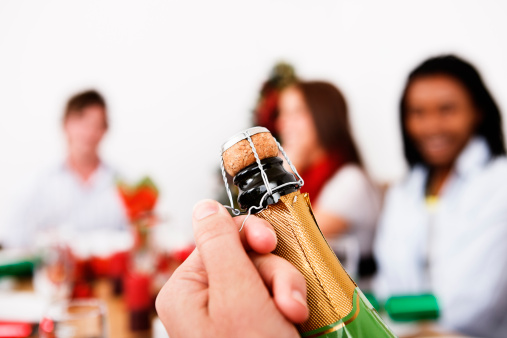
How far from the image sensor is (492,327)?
1216mm

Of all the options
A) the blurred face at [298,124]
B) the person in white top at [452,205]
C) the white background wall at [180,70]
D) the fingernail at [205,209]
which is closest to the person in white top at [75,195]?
the white background wall at [180,70]

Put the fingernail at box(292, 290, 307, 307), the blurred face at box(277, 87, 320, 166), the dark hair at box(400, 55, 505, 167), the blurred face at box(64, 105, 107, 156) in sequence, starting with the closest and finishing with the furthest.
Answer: the fingernail at box(292, 290, 307, 307)
the dark hair at box(400, 55, 505, 167)
the blurred face at box(277, 87, 320, 166)
the blurred face at box(64, 105, 107, 156)

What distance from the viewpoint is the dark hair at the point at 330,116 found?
166 cm

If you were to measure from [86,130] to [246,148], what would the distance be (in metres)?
2.77

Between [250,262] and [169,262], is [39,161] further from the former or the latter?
[250,262]

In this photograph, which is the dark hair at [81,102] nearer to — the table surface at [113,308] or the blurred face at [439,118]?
the table surface at [113,308]

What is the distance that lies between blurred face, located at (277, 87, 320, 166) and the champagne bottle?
56.3 inches

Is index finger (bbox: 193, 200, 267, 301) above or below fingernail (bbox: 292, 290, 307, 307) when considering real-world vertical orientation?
above

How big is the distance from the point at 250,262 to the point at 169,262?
0.73m

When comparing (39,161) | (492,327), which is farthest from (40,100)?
(492,327)

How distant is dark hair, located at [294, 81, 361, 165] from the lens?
166 cm

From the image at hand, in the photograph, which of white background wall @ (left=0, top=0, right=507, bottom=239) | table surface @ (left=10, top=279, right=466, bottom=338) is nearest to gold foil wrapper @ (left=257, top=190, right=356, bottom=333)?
table surface @ (left=10, top=279, right=466, bottom=338)

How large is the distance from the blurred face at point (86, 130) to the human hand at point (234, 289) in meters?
2.74

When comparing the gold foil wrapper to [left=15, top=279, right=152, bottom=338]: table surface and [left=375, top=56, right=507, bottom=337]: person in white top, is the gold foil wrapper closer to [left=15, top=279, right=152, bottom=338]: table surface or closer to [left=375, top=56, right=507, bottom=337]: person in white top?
[left=15, top=279, right=152, bottom=338]: table surface
